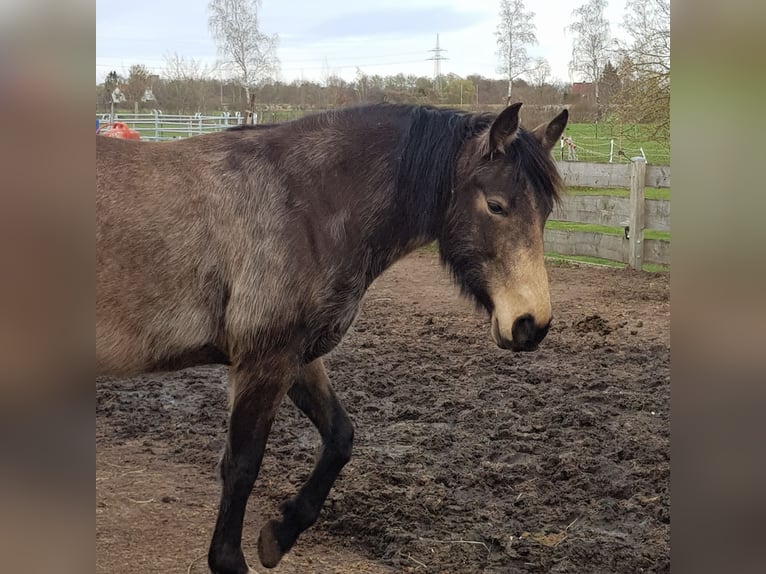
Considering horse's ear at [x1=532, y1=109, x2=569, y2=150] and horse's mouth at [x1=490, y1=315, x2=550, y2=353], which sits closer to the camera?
horse's mouth at [x1=490, y1=315, x2=550, y2=353]

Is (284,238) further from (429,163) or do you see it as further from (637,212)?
(637,212)

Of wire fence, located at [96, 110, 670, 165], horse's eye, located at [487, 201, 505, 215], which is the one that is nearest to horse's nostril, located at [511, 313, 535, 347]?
horse's eye, located at [487, 201, 505, 215]

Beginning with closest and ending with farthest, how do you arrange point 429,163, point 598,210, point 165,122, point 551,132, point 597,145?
point 429,163
point 551,132
point 598,210
point 165,122
point 597,145

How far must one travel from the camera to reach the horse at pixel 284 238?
268 centimetres

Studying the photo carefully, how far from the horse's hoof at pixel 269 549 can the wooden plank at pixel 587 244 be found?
325 inches

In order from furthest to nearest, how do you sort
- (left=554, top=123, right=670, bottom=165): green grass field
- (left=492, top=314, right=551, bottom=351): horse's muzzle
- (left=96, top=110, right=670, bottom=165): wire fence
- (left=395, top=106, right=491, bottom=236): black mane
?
(left=554, top=123, right=670, bottom=165): green grass field → (left=96, top=110, right=670, bottom=165): wire fence → (left=395, top=106, right=491, bottom=236): black mane → (left=492, top=314, right=551, bottom=351): horse's muzzle

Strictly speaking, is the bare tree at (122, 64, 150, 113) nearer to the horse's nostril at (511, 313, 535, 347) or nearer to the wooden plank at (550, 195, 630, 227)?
the wooden plank at (550, 195, 630, 227)

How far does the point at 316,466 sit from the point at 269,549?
15.8 inches

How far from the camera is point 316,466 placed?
3203 millimetres

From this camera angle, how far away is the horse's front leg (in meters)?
2.79

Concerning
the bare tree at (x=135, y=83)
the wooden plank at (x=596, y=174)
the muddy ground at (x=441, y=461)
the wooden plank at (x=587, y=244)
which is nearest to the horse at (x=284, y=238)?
the muddy ground at (x=441, y=461)

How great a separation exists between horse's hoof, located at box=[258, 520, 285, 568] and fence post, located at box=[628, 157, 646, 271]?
8.03 metres

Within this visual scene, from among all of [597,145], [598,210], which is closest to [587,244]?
[598,210]
